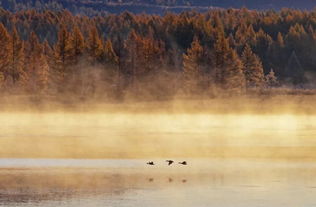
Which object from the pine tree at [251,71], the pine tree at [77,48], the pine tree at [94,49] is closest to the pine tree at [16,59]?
the pine tree at [77,48]

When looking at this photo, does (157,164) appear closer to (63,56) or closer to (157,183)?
(157,183)

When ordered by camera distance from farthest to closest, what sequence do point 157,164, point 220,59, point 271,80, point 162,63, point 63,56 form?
point 271,80, point 162,63, point 220,59, point 63,56, point 157,164

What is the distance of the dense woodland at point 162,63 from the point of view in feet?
371

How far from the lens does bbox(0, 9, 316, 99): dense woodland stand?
113m

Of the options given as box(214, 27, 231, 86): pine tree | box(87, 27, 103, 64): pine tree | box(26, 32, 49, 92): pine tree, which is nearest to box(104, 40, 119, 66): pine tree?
box(87, 27, 103, 64): pine tree

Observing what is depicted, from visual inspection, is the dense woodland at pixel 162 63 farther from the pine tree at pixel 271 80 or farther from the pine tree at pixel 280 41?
the pine tree at pixel 271 80

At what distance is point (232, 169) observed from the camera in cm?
3058

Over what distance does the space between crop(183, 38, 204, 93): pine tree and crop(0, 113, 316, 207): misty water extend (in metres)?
61.7

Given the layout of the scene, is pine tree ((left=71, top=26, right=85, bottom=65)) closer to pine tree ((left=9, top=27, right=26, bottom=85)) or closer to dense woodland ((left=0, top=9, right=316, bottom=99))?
dense woodland ((left=0, top=9, right=316, bottom=99))

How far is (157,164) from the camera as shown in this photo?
3231 centimetres

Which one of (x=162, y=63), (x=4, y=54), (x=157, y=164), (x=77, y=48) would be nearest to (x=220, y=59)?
(x=77, y=48)

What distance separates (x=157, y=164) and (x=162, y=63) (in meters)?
105

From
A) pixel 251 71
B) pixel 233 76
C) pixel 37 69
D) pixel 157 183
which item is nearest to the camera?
pixel 157 183

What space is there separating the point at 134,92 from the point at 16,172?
8210 centimetres
